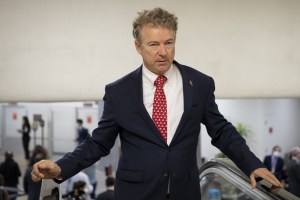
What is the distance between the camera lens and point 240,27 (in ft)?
12.3

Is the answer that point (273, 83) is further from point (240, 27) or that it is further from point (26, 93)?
point (26, 93)

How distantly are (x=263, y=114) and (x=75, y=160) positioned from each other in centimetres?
1249

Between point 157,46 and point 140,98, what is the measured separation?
0.25m

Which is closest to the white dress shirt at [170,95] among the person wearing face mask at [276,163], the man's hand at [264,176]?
the man's hand at [264,176]

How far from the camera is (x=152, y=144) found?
7.33 feet

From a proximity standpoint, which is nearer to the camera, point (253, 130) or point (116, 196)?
point (116, 196)

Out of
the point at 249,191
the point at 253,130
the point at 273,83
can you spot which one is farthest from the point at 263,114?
the point at 249,191

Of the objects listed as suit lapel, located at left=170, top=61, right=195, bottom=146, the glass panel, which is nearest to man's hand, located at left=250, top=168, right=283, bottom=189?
suit lapel, located at left=170, top=61, right=195, bottom=146

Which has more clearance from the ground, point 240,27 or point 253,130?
point 240,27

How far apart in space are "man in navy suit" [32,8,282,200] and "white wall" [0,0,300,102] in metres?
1.39

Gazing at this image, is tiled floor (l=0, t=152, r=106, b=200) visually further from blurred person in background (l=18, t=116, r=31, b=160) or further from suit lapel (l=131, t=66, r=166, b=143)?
suit lapel (l=131, t=66, r=166, b=143)

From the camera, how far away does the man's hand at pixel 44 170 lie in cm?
213

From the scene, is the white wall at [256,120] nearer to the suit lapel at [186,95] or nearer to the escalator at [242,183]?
the escalator at [242,183]

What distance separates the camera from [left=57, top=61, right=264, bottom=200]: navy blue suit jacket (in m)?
2.23
